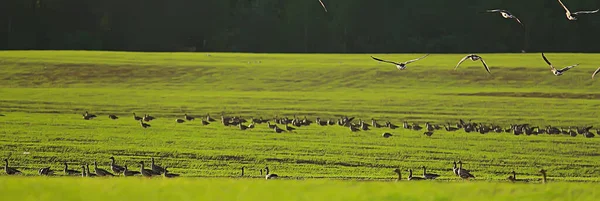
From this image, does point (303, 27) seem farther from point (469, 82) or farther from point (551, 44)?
point (469, 82)

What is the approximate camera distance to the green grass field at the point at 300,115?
13.2 m

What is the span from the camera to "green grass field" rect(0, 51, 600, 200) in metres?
13.2

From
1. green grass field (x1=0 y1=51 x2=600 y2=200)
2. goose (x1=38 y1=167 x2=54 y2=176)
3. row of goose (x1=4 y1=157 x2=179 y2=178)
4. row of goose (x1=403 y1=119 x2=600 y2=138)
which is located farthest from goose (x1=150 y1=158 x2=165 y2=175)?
row of goose (x1=403 y1=119 x2=600 y2=138)

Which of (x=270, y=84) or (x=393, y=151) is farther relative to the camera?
(x=270, y=84)

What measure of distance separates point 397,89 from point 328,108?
5.68m

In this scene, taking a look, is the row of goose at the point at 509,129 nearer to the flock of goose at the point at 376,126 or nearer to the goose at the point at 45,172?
the flock of goose at the point at 376,126

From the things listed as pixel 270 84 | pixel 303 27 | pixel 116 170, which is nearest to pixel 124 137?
pixel 116 170

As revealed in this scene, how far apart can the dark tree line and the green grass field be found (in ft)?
38.1

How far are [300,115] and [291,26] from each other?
102 feet

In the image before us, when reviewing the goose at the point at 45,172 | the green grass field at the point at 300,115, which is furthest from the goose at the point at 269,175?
the goose at the point at 45,172

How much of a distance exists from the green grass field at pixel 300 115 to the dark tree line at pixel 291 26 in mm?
11623

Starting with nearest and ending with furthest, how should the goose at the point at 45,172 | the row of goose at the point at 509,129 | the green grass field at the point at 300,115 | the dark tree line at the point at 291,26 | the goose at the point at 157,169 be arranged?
1. the green grass field at the point at 300,115
2. the goose at the point at 45,172
3. the goose at the point at 157,169
4. the row of goose at the point at 509,129
5. the dark tree line at the point at 291,26

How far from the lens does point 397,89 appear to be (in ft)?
123

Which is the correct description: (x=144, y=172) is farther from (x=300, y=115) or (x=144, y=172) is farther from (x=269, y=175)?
(x=300, y=115)
